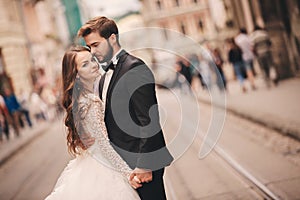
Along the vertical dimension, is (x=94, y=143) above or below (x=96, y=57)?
below

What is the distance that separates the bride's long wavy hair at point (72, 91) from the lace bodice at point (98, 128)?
42 mm

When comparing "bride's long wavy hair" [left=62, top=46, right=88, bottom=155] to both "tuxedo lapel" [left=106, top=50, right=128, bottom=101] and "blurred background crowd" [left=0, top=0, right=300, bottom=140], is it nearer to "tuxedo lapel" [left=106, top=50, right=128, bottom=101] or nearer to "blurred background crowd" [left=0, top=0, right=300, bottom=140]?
"tuxedo lapel" [left=106, top=50, right=128, bottom=101]

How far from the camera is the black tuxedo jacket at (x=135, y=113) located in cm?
211

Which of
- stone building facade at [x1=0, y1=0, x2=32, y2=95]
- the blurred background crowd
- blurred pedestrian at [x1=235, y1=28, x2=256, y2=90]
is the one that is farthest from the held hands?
stone building facade at [x1=0, y1=0, x2=32, y2=95]

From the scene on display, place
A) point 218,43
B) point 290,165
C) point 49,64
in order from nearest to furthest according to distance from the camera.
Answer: point 290,165 < point 218,43 < point 49,64

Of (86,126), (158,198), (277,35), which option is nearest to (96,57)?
(86,126)

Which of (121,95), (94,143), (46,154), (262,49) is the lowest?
(46,154)

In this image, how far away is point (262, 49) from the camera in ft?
33.0

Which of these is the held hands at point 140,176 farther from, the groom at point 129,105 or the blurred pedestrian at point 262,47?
the blurred pedestrian at point 262,47

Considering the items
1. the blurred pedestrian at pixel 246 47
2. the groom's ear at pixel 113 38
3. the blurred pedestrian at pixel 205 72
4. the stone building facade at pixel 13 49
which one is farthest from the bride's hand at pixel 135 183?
the blurred pedestrian at pixel 205 72

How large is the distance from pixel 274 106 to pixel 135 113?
20.1ft

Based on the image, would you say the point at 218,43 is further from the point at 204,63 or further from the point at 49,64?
the point at 49,64

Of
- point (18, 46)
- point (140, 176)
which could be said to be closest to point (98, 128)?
point (140, 176)

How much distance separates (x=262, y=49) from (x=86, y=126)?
330 inches
